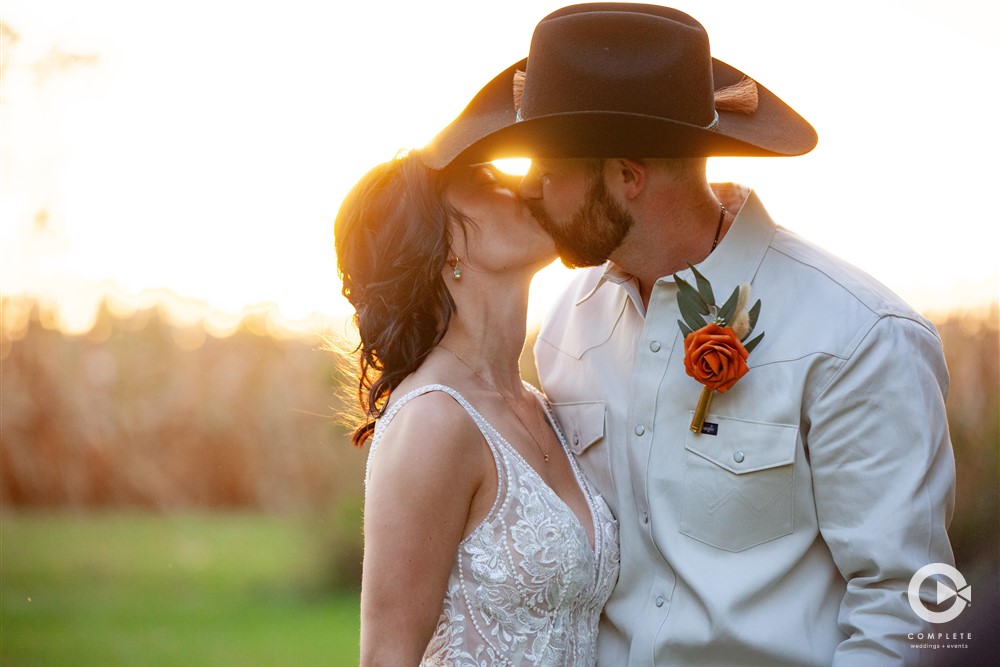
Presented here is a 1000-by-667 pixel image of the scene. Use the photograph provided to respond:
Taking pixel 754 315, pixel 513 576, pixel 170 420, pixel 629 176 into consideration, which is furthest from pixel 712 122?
pixel 170 420

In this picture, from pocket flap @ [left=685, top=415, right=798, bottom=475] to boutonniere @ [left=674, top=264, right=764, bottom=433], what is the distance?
0.14 ft

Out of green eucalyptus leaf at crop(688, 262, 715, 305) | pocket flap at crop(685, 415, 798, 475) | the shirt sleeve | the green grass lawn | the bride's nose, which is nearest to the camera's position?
→ the shirt sleeve

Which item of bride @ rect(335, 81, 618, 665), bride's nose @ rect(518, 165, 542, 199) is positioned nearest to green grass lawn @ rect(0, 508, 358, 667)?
bride @ rect(335, 81, 618, 665)

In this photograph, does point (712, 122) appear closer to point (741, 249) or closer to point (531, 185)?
point (741, 249)

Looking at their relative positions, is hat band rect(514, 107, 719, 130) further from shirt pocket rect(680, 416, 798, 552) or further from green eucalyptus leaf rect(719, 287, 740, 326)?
shirt pocket rect(680, 416, 798, 552)

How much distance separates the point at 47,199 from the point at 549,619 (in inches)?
174

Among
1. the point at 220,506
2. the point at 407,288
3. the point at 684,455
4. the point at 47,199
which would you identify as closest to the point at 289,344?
the point at 220,506

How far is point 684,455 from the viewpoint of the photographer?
2213 millimetres

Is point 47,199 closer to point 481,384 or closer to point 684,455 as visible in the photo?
point 481,384

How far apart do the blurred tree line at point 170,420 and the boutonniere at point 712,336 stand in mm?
3732

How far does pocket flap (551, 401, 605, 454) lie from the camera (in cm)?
242

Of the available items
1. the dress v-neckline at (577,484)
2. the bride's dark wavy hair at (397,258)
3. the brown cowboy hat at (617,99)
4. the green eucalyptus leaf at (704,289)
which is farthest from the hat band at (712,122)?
the dress v-neckline at (577,484)

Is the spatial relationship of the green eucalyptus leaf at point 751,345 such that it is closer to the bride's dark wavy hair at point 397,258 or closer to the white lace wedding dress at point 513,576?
the white lace wedding dress at point 513,576

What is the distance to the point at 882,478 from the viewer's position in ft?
6.51
